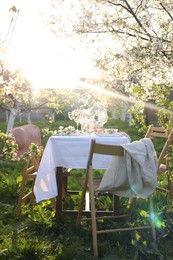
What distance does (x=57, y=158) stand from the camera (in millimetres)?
3762

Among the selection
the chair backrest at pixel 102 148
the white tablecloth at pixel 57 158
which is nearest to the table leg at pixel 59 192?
the white tablecloth at pixel 57 158

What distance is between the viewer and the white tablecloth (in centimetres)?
372

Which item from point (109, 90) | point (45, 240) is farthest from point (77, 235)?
point (109, 90)

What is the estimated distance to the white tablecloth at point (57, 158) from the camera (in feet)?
12.2

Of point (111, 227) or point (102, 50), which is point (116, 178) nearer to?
point (111, 227)

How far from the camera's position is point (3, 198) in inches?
184

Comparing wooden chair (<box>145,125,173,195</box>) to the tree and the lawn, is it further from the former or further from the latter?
the tree

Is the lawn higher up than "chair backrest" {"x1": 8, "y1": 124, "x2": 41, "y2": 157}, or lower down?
lower down

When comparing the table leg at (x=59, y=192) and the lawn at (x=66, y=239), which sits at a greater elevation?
the table leg at (x=59, y=192)

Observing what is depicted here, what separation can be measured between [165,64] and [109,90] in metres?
8.36

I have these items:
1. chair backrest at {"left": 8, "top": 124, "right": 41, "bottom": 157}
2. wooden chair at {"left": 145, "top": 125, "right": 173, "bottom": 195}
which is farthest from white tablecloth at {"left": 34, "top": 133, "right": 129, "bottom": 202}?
chair backrest at {"left": 8, "top": 124, "right": 41, "bottom": 157}

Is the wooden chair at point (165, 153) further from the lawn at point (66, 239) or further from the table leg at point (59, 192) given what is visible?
the table leg at point (59, 192)

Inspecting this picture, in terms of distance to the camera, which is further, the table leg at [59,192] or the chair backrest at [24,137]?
the chair backrest at [24,137]

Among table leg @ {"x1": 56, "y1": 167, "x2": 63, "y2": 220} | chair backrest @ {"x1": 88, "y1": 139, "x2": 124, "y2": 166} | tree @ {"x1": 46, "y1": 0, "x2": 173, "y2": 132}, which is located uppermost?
tree @ {"x1": 46, "y1": 0, "x2": 173, "y2": 132}
